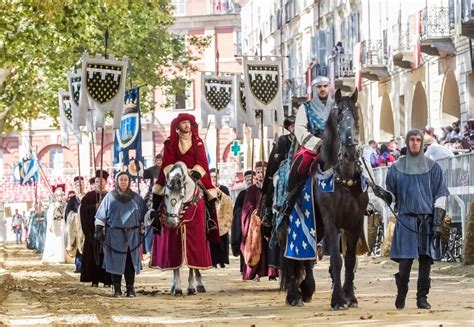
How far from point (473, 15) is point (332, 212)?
20.7 metres

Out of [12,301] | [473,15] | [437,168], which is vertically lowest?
[12,301]

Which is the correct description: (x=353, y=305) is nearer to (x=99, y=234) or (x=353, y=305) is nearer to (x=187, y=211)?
(x=187, y=211)

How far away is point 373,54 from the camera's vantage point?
53781mm

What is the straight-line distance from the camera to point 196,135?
22484 mm

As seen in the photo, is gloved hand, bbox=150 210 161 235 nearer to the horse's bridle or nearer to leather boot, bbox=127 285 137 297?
leather boot, bbox=127 285 137 297

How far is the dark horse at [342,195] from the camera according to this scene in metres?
17.8

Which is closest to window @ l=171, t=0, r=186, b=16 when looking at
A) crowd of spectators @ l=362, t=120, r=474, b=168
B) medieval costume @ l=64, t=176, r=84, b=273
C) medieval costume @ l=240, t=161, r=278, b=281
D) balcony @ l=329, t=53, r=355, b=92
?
balcony @ l=329, t=53, r=355, b=92

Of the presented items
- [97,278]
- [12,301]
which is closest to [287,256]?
[12,301]

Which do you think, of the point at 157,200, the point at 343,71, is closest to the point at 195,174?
the point at 157,200

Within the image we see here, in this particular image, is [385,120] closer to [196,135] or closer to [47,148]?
[196,135]

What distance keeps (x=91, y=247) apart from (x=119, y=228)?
2414mm

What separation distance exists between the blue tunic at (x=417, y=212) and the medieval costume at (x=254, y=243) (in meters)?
6.22

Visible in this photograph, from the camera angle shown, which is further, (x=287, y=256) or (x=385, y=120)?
(x=385, y=120)

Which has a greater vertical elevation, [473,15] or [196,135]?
[473,15]
